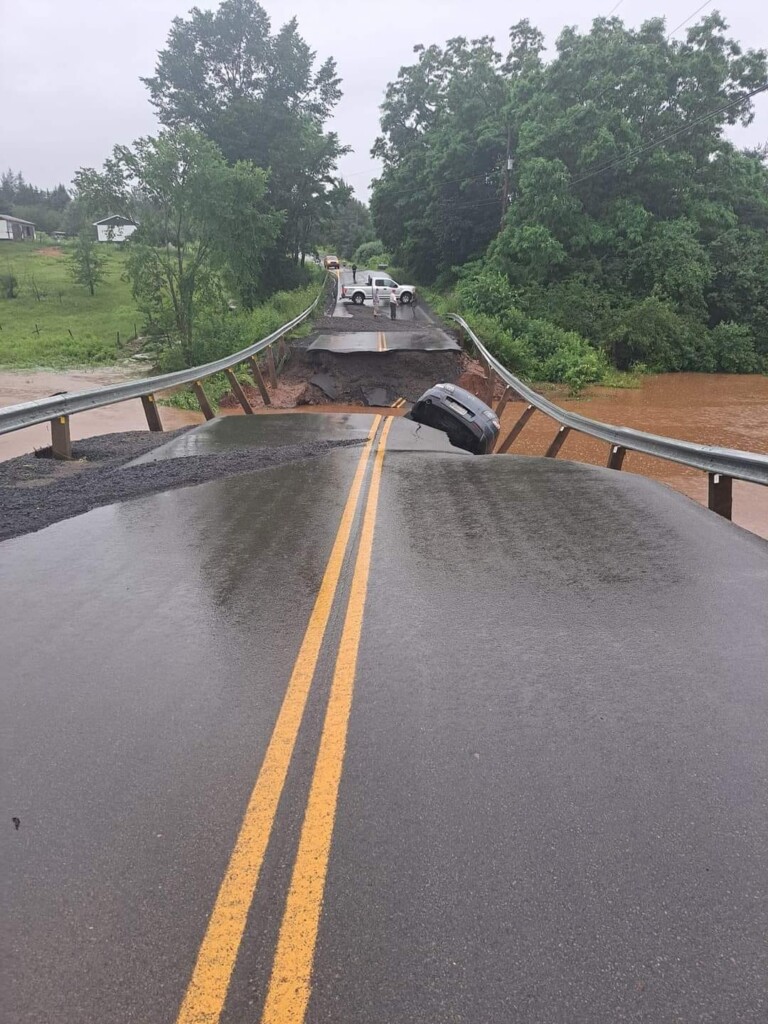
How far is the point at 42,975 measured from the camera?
6.58ft

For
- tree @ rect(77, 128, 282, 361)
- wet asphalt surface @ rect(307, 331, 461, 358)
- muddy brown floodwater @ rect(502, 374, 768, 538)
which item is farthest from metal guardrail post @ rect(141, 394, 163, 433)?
tree @ rect(77, 128, 282, 361)

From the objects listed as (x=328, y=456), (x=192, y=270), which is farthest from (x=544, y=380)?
A: (x=328, y=456)

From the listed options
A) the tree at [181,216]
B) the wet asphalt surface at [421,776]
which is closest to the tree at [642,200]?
the tree at [181,216]

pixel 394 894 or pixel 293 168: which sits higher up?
pixel 293 168

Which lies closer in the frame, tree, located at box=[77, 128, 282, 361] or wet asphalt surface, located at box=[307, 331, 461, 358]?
wet asphalt surface, located at box=[307, 331, 461, 358]

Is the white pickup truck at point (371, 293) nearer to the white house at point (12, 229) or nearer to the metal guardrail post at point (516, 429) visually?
the metal guardrail post at point (516, 429)

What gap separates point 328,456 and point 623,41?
35.1 metres

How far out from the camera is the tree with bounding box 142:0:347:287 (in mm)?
48406

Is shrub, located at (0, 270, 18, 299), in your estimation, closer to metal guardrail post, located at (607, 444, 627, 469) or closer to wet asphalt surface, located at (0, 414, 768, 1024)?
metal guardrail post, located at (607, 444, 627, 469)

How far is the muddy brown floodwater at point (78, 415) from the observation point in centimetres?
1320

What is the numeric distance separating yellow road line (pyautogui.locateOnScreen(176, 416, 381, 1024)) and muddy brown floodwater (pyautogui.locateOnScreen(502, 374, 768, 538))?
732 cm

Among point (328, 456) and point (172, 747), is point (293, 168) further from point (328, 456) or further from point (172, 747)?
point (172, 747)

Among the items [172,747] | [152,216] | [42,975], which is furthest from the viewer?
[152,216]

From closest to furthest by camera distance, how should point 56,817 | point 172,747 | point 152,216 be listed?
point 56,817 < point 172,747 < point 152,216
